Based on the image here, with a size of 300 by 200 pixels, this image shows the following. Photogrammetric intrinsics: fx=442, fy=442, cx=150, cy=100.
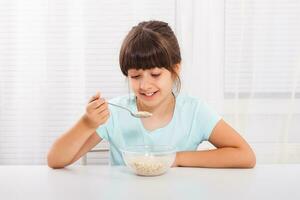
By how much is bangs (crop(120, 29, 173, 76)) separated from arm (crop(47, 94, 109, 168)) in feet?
0.59

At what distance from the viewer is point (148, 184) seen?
3.46 feet

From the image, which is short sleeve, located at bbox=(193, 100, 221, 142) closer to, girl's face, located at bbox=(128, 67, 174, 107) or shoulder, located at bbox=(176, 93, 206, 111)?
shoulder, located at bbox=(176, 93, 206, 111)

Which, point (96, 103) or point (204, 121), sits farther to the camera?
point (204, 121)

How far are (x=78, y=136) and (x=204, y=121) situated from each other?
417 millimetres

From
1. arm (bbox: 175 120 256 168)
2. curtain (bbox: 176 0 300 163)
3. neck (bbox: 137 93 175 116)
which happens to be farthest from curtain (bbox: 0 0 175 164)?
arm (bbox: 175 120 256 168)

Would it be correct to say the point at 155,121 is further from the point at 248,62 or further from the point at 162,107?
the point at 248,62

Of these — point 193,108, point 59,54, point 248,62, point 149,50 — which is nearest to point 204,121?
Result: point 193,108

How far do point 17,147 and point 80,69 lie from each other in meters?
0.49

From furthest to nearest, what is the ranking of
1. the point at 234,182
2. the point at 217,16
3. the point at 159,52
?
the point at 217,16 → the point at 159,52 → the point at 234,182

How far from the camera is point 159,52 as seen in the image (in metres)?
1.34

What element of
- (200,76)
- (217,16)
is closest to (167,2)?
(217,16)

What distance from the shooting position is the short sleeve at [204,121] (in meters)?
1.42

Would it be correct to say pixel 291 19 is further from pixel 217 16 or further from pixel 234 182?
pixel 234 182

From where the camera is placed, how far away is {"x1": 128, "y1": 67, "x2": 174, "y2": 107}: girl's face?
1.33 metres
